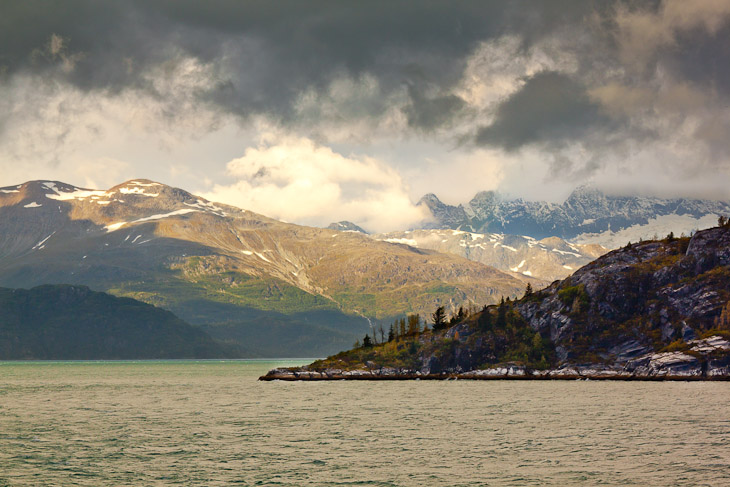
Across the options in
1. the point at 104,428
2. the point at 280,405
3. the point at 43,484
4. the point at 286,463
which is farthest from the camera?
the point at 280,405

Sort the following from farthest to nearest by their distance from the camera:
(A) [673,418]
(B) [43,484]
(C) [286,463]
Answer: (A) [673,418] → (C) [286,463] → (B) [43,484]

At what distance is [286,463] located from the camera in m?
95.6

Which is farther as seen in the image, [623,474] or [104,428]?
[104,428]

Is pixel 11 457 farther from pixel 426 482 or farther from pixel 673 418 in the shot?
pixel 673 418

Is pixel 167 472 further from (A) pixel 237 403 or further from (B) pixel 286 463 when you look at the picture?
(A) pixel 237 403

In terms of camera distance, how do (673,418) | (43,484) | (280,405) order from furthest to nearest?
1. (280,405)
2. (673,418)
3. (43,484)

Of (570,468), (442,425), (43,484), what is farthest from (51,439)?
(570,468)

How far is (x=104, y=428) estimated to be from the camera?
5349 inches

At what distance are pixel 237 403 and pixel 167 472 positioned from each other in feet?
360

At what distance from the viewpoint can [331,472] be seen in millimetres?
88562

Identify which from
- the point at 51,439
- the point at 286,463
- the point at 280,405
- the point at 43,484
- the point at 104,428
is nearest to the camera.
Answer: the point at 43,484

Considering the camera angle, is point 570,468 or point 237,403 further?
point 237,403

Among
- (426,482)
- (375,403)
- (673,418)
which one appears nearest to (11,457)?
(426,482)

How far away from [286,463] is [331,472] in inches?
377
